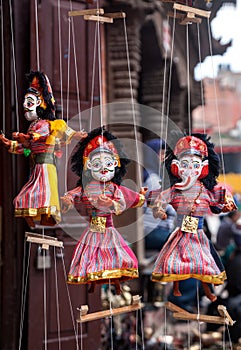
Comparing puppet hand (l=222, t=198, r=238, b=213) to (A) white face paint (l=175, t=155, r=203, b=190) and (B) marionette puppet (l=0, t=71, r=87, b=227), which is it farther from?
(B) marionette puppet (l=0, t=71, r=87, b=227)

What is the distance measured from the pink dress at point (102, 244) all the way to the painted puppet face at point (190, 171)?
157mm

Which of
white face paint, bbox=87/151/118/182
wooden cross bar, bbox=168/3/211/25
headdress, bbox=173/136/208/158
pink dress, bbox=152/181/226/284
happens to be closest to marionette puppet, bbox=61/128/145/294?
white face paint, bbox=87/151/118/182

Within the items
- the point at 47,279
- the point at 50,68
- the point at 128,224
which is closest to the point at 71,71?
the point at 50,68

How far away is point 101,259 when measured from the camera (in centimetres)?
208

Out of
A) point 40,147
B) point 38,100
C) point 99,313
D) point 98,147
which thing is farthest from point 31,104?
point 99,313

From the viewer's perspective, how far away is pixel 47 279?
2.86m

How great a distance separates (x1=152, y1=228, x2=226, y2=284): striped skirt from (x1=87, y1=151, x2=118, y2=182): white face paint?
324 mm

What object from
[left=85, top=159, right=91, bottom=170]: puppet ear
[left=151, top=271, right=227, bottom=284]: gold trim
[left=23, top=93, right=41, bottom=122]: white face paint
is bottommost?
[left=151, top=271, right=227, bottom=284]: gold trim

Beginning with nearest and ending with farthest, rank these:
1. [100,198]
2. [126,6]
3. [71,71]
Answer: [100,198] → [71,71] → [126,6]

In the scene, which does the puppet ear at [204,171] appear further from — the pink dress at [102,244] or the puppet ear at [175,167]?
the pink dress at [102,244]

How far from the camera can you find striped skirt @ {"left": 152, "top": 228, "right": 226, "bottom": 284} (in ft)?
6.86

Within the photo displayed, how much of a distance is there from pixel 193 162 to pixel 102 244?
0.43 meters

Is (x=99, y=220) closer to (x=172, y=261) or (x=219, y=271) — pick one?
(x=172, y=261)

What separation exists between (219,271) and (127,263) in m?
0.32
